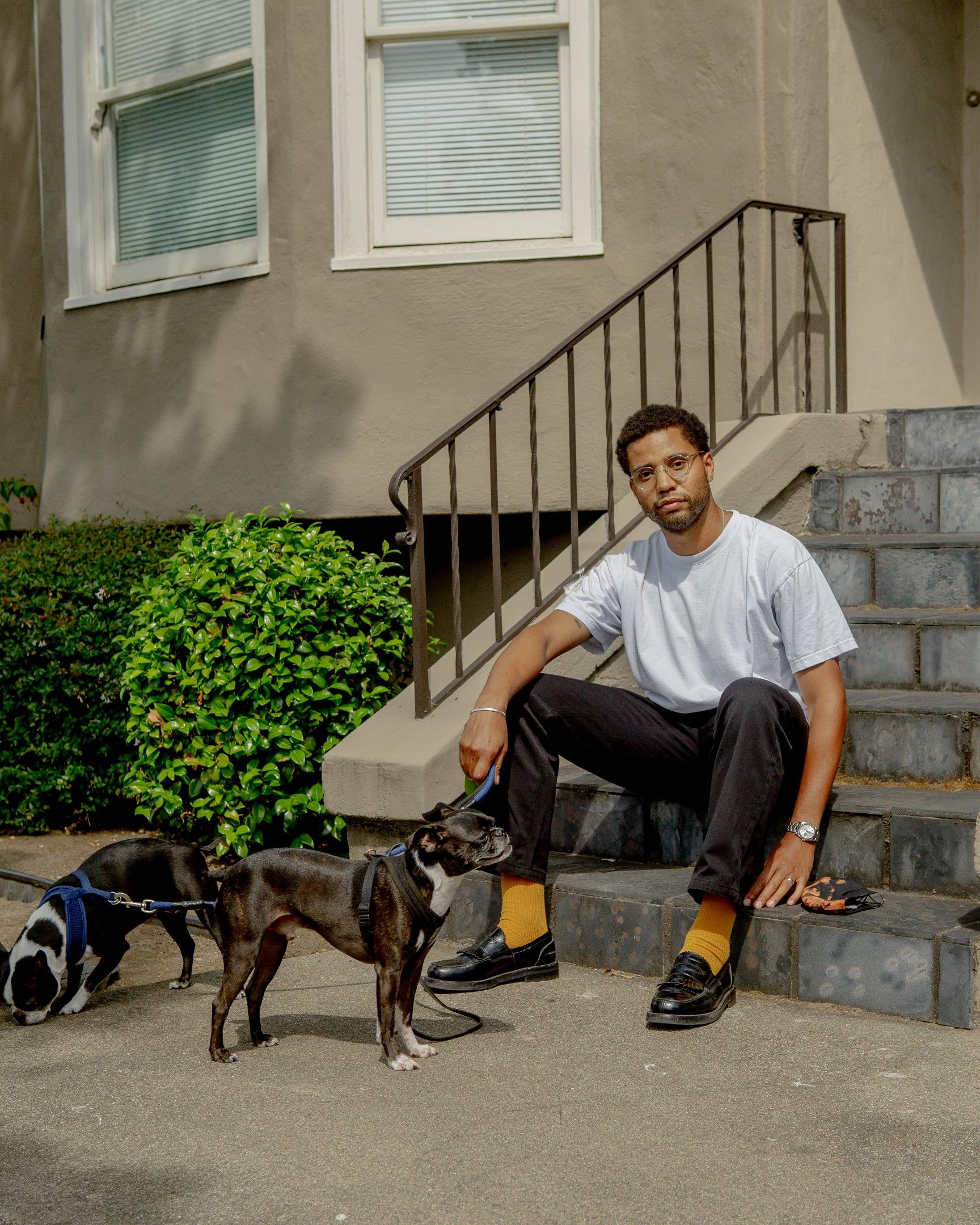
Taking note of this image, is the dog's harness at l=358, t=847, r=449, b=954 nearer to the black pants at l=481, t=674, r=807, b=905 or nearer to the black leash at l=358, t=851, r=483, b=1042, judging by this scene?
the black leash at l=358, t=851, r=483, b=1042

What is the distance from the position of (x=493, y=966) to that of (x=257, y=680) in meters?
1.82

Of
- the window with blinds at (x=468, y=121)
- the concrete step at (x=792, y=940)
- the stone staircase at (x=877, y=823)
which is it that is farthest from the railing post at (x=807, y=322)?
the concrete step at (x=792, y=940)

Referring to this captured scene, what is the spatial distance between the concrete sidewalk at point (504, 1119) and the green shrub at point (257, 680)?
155 centimetres

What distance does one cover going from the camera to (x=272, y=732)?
17.5 ft

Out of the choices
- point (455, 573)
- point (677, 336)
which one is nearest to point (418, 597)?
point (455, 573)

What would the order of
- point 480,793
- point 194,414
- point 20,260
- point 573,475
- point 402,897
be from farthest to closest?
point 20,260, point 194,414, point 573,475, point 480,793, point 402,897

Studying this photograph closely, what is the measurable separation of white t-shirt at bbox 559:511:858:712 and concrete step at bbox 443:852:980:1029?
0.58m

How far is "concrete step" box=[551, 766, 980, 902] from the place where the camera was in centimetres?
385

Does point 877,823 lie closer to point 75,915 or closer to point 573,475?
point 573,475

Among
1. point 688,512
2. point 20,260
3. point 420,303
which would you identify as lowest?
point 688,512

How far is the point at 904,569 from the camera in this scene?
5.28 meters

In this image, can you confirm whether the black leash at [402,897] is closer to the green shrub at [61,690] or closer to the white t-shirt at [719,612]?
the white t-shirt at [719,612]

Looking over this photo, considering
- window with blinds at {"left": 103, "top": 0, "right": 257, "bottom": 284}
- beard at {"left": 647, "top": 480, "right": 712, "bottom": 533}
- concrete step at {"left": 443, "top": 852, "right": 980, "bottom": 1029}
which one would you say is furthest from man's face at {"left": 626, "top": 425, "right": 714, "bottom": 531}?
window with blinds at {"left": 103, "top": 0, "right": 257, "bottom": 284}

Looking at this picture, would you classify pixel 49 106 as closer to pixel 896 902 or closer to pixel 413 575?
pixel 413 575
